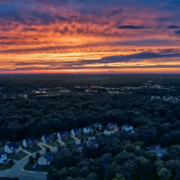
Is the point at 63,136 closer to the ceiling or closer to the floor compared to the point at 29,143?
closer to the floor

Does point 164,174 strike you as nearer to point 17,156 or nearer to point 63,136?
point 63,136

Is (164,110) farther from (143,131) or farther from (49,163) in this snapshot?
(49,163)

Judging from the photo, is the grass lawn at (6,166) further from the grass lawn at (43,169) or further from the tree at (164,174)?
the tree at (164,174)

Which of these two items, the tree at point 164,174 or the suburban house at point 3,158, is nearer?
the tree at point 164,174

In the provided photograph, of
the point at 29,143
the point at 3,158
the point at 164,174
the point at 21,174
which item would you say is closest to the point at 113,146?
the point at 164,174

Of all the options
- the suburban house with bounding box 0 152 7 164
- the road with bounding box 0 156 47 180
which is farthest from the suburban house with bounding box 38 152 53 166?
the suburban house with bounding box 0 152 7 164

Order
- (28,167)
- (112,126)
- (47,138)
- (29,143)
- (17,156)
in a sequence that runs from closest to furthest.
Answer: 1. (28,167)
2. (17,156)
3. (29,143)
4. (47,138)
5. (112,126)

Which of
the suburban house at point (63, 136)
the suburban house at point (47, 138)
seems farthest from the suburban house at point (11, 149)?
the suburban house at point (63, 136)

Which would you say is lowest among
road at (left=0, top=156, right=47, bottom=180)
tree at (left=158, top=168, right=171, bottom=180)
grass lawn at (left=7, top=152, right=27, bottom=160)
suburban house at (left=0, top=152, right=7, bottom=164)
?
road at (left=0, top=156, right=47, bottom=180)

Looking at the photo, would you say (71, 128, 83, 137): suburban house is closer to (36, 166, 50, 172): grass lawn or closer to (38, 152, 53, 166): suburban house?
(38, 152, 53, 166): suburban house

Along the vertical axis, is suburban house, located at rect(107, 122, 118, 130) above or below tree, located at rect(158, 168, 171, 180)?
below

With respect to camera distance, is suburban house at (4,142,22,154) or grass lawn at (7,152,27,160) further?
suburban house at (4,142,22,154)
